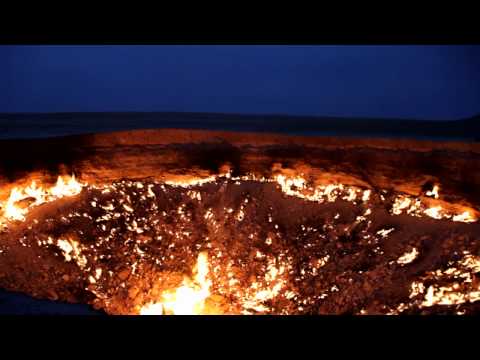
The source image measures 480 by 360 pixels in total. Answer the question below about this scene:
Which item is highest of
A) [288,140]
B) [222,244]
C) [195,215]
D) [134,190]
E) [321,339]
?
[288,140]

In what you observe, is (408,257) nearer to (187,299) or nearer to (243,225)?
(243,225)

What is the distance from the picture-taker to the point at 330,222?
169 centimetres

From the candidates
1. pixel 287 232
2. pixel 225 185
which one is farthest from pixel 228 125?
pixel 287 232

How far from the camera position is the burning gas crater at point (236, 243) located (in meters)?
1.34

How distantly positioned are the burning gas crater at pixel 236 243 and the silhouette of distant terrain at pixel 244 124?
2.59 ft

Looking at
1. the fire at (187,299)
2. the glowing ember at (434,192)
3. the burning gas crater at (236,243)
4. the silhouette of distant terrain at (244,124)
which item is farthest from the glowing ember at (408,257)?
the silhouette of distant terrain at (244,124)

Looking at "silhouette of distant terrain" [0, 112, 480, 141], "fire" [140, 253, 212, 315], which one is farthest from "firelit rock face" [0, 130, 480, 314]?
"silhouette of distant terrain" [0, 112, 480, 141]

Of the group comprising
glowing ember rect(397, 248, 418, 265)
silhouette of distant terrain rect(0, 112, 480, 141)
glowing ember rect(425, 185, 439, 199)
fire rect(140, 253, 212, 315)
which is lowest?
fire rect(140, 253, 212, 315)

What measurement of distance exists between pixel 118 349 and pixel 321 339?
25 centimetres

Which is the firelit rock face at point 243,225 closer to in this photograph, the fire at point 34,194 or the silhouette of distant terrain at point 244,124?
the fire at point 34,194

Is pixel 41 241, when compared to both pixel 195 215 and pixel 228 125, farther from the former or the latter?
pixel 228 125

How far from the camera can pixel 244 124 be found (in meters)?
2.81

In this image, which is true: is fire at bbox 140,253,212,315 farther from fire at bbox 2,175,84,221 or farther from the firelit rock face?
fire at bbox 2,175,84,221

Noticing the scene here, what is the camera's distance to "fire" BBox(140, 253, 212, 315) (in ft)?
4.31
